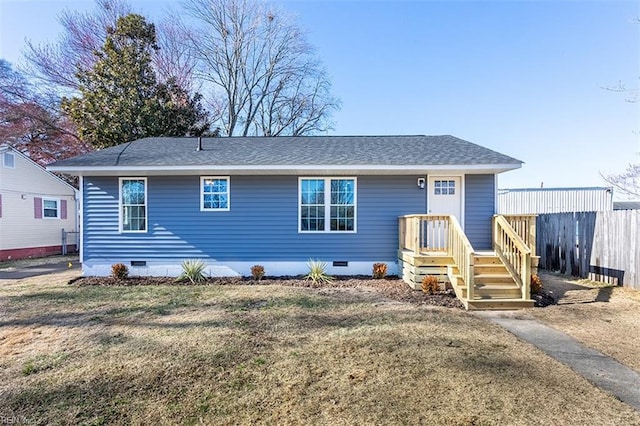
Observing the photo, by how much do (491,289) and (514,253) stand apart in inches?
40.7

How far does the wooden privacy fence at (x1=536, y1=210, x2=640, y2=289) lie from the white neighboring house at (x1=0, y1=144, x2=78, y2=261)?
1959cm

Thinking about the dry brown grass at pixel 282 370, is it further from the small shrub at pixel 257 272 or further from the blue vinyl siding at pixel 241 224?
the blue vinyl siding at pixel 241 224

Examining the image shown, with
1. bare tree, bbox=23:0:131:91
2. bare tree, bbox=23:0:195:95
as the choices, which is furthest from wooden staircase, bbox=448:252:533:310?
bare tree, bbox=23:0:131:91

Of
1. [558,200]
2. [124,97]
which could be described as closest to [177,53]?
[124,97]

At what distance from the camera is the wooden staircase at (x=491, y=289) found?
5930mm

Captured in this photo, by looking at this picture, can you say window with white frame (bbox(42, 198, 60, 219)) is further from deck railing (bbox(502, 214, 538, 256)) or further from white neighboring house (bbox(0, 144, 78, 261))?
deck railing (bbox(502, 214, 538, 256))

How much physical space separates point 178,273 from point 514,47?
1359cm

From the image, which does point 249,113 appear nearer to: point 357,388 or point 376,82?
point 376,82

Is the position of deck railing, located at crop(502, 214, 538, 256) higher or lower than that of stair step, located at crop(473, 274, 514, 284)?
higher

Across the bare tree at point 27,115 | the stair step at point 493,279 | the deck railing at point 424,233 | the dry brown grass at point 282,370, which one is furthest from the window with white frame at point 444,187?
the bare tree at point 27,115

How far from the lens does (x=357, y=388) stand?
2.97 meters

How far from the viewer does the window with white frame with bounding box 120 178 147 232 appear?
28.9 ft

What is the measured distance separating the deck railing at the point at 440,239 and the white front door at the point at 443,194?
52 cm

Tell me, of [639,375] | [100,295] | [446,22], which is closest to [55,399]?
[100,295]
